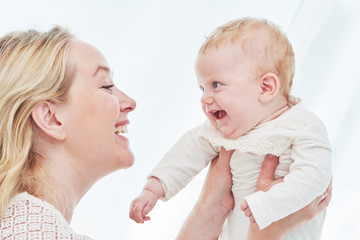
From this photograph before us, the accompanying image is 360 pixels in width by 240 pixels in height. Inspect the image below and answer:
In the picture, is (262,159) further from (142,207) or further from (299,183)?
(142,207)

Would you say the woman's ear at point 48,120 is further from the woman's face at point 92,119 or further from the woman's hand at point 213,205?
the woman's hand at point 213,205

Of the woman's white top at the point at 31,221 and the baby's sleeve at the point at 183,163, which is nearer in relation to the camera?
the woman's white top at the point at 31,221

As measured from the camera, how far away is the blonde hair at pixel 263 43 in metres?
1.52

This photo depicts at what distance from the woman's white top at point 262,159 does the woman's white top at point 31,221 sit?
1.40 feet

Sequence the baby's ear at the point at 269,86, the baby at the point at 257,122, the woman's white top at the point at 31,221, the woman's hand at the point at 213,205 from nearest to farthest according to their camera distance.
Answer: the woman's white top at the point at 31,221 < the baby at the point at 257,122 < the baby's ear at the point at 269,86 < the woman's hand at the point at 213,205

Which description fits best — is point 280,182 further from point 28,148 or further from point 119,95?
point 28,148

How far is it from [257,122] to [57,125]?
2.06 feet

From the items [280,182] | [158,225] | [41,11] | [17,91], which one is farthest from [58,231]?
[41,11]

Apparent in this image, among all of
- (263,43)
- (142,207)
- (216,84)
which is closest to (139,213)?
(142,207)

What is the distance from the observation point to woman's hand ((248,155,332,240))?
57.9 inches

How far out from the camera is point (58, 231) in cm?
131

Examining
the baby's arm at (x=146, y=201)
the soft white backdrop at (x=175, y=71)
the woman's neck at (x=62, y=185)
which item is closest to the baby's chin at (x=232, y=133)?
the baby's arm at (x=146, y=201)

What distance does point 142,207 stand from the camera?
5.17 ft

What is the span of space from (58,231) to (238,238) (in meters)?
0.60
